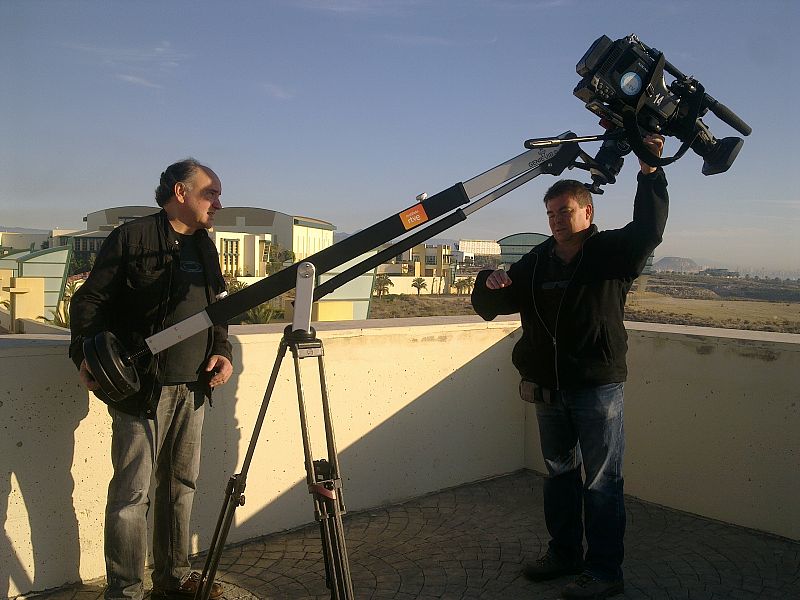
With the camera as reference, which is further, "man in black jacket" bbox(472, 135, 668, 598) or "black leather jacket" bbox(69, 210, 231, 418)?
"man in black jacket" bbox(472, 135, 668, 598)

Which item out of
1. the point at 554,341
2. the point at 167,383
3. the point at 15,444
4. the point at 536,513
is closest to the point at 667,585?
the point at 536,513

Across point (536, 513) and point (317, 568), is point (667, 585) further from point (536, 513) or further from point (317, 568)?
point (317, 568)

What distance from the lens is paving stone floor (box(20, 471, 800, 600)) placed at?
313cm

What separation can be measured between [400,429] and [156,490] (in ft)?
6.02

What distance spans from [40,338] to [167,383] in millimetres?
863

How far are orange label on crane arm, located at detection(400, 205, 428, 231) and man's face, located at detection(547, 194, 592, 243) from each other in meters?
0.92

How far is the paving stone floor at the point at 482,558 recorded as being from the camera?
3.13 metres

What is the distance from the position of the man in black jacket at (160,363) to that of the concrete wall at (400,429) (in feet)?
1.26

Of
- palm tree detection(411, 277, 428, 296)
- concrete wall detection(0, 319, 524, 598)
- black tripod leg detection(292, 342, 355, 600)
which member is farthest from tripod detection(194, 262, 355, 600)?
palm tree detection(411, 277, 428, 296)

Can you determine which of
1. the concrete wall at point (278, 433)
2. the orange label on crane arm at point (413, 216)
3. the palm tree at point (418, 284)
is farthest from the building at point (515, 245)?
the palm tree at point (418, 284)

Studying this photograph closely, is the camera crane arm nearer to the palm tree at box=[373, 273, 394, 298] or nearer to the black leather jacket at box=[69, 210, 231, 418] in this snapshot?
the black leather jacket at box=[69, 210, 231, 418]

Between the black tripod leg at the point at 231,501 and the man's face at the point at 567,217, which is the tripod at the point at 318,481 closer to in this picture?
the black tripod leg at the point at 231,501

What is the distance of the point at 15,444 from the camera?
2.88 m

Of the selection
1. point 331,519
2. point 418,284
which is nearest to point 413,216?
point 331,519
